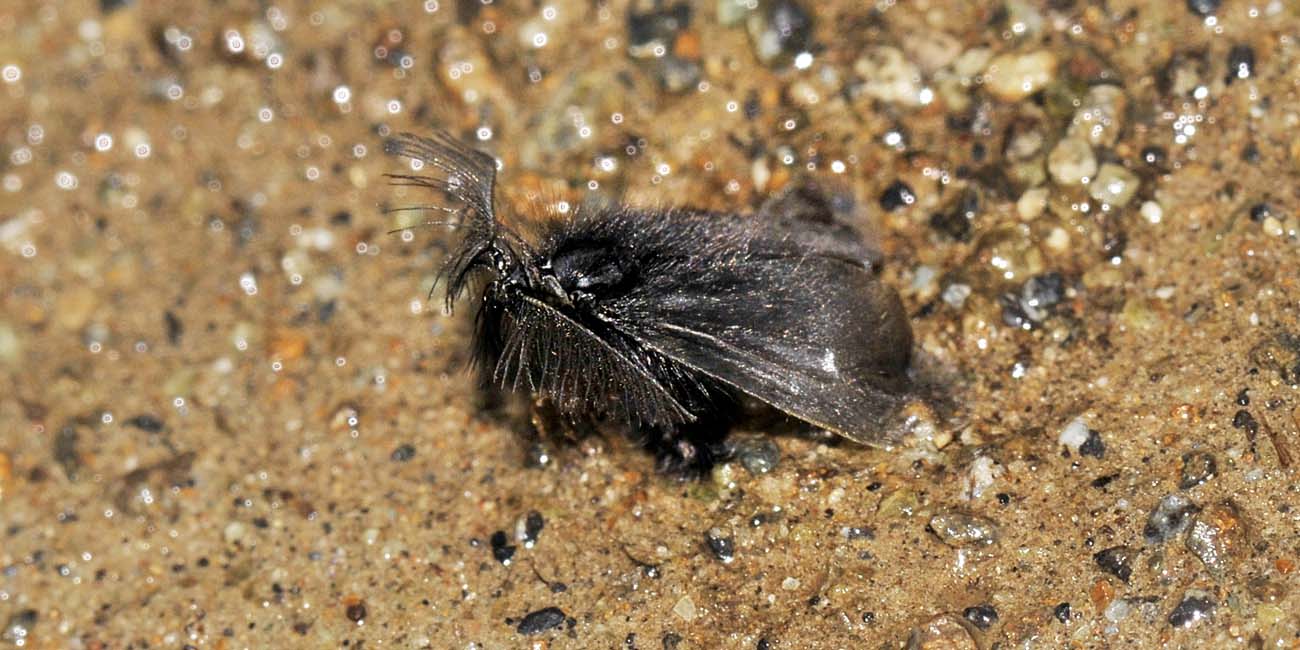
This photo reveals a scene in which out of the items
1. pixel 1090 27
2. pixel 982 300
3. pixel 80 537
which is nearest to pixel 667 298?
pixel 982 300

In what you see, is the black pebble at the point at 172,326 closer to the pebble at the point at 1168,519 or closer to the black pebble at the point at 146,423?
the black pebble at the point at 146,423

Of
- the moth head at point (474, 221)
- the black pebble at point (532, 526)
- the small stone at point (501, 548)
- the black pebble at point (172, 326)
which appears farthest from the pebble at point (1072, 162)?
the black pebble at point (172, 326)

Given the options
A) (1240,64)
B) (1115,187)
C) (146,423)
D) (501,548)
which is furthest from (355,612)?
(1240,64)

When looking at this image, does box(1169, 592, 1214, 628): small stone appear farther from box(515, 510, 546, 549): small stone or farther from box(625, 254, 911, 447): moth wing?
box(515, 510, 546, 549): small stone

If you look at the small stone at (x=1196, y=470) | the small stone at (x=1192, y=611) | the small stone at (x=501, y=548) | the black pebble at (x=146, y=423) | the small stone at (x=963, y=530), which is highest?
the small stone at (x=1196, y=470)

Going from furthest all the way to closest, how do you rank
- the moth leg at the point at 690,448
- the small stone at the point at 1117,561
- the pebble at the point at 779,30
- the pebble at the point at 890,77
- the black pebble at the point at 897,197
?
the pebble at the point at 779,30 → the pebble at the point at 890,77 → the black pebble at the point at 897,197 → the moth leg at the point at 690,448 → the small stone at the point at 1117,561

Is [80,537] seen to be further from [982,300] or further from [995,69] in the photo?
[995,69]

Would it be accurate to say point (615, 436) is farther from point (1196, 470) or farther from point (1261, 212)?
point (1261, 212)

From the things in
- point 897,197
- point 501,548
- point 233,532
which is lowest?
point 233,532
